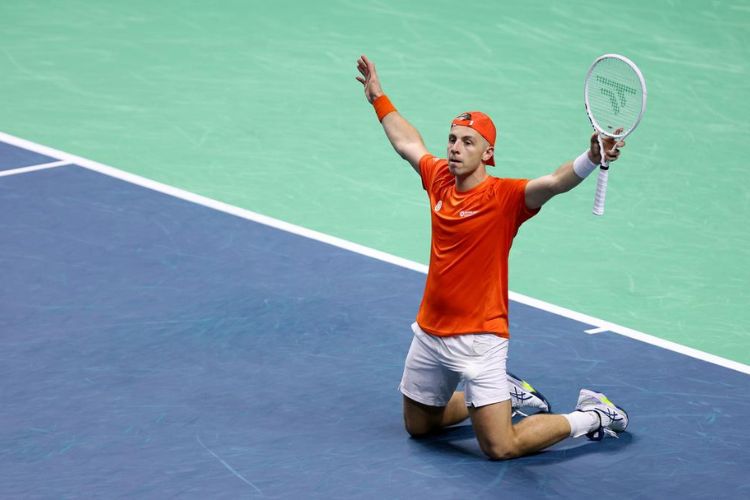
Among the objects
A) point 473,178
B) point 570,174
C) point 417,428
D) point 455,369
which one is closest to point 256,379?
point 417,428

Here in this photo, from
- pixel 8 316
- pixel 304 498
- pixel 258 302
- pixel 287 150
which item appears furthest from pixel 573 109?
pixel 304 498

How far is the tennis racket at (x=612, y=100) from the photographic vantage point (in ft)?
23.6

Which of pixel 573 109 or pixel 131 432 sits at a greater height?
pixel 573 109

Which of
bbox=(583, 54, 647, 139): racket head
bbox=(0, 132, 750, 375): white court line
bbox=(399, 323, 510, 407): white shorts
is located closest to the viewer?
bbox=(583, 54, 647, 139): racket head

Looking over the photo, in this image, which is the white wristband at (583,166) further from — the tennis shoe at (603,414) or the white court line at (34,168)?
the white court line at (34,168)

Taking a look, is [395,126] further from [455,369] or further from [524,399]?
[524,399]

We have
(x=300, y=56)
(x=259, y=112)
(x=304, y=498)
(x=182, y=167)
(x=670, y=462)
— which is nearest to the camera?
(x=304, y=498)

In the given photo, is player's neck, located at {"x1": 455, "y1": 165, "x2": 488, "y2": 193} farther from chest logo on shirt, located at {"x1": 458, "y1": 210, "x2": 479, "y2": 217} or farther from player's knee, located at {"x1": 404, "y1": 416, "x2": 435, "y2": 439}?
player's knee, located at {"x1": 404, "y1": 416, "x2": 435, "y2": 439}

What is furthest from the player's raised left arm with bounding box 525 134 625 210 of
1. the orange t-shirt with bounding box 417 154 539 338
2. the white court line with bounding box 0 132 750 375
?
the white court line with bounding box 0 132 750 375

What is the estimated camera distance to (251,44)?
53.4 feet

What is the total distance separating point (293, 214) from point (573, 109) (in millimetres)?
→ 4176

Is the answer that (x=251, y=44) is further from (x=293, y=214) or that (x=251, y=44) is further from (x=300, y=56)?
(x=293, y=214)

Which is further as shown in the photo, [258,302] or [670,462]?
[258,302]

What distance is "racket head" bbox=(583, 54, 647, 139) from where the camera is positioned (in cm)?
737
